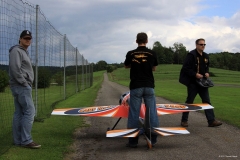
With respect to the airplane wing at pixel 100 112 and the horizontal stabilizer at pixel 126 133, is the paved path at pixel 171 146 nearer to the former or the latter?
the horizontal stabilizer at pixel 126 133

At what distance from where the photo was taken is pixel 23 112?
237 inches

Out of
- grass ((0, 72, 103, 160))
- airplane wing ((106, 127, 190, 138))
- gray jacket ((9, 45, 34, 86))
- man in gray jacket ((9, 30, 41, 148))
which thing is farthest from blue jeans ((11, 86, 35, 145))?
airplane wing ((106, 127, 190, 138))

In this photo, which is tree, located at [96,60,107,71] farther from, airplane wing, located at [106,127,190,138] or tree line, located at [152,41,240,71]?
airplane wing, located at [106,127,190,138]

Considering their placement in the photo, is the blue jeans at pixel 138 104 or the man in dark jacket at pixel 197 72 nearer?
the blue jeans at pixel 138 104

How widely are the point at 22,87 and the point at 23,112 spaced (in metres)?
0.54

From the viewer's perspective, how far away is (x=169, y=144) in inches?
252

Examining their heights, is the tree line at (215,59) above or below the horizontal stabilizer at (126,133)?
above

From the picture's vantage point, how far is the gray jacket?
222 inches

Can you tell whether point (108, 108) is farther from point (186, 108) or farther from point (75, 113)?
point (186, 108)

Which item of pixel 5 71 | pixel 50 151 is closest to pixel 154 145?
pixel 50 151

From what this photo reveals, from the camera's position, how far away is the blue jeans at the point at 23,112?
230 inches

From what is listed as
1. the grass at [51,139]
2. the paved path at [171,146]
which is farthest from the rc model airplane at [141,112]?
the grass at [51,139]

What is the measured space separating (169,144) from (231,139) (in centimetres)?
150

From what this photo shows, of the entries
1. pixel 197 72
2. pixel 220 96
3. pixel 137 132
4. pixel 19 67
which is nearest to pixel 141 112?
pixel 137 132
